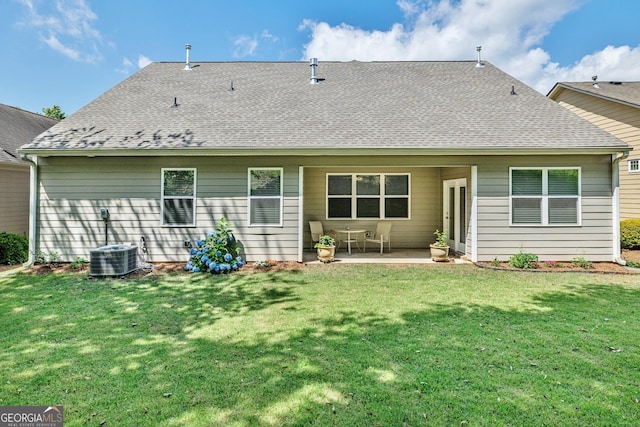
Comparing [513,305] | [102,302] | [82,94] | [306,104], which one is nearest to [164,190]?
[102,302]

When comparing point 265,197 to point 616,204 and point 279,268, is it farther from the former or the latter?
point 616,204

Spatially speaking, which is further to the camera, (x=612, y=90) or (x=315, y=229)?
(x=612, y=90)

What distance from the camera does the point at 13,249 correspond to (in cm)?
833

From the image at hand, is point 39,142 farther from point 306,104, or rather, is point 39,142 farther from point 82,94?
point 82,94

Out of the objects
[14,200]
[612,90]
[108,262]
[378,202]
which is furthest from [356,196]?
[612,90]

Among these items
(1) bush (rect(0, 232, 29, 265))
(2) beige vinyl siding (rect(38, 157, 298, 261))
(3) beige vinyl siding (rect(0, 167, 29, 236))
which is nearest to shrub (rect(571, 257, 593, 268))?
(2) beige vinyl siding (rect(38, 157, 298, 261))

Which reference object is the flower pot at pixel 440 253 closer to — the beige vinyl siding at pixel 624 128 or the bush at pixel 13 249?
the beige vinyl siding at pixel 624 128

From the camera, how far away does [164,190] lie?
324 inches

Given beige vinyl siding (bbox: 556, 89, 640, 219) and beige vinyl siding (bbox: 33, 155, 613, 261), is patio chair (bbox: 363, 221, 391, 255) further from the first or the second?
beige vinyl siding (bbox: 556, 89, 640, 219)

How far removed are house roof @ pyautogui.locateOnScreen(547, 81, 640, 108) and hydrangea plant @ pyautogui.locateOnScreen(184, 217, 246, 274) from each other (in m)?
13.3

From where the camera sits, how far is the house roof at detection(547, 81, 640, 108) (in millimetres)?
11599

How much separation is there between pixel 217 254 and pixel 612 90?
15723 millimetres

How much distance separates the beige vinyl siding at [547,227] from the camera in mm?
7973

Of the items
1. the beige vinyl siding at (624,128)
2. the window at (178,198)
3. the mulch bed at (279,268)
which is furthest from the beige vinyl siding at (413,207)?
the beige vinyl siding at (624,128)
